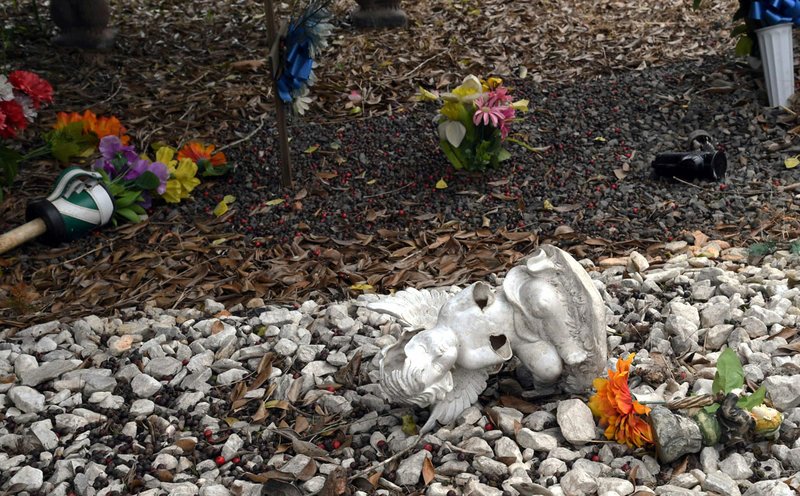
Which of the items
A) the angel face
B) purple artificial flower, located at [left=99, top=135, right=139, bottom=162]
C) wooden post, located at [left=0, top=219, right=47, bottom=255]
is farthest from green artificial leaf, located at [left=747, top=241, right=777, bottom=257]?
wooden post, located at [left=0, top=219, right=47, bottom=255]

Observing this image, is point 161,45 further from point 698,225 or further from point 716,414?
point 716,414

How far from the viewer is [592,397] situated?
2.19 metres

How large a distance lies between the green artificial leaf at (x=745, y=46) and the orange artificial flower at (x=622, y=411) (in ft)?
11.0

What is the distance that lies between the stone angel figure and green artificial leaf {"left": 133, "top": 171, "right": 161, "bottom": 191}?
81.6 inches

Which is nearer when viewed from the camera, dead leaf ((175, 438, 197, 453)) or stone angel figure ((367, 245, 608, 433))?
stone angel figure ((367, 245, 608, 433))

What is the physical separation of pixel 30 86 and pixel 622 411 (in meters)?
2.90

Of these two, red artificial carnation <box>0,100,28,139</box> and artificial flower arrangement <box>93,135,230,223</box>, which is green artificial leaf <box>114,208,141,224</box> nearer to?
artificial flower arrangement <box>93,135,230,223</box>

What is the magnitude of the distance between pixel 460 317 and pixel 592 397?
39 cm

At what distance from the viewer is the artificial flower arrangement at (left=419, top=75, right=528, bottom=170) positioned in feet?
12.7

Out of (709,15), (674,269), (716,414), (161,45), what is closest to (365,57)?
(161,45)

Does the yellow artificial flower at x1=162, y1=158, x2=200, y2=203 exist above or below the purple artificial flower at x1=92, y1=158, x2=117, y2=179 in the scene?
below

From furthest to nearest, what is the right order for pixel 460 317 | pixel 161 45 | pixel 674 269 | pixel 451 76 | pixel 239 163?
pixel 161 45, pixel 451 76, pixel 239 163, pixel 674 269, pixel 460 317

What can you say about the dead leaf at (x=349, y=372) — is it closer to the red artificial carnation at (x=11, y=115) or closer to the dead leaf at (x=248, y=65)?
the red artificial carnation at (x=11, y=115)

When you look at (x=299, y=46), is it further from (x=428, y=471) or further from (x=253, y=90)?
(x=428, y=471)
